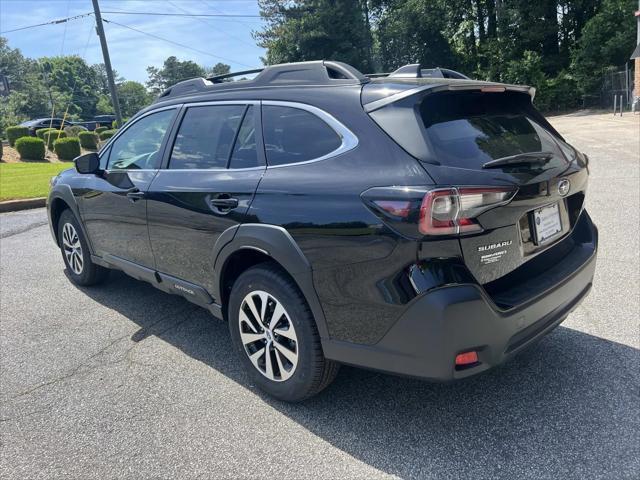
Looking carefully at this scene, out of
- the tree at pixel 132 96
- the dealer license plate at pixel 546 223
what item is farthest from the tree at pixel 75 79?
the dealer license plate at pixel 546 223

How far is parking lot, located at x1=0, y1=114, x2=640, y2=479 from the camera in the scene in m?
2.52

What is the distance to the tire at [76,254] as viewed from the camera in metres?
4.97

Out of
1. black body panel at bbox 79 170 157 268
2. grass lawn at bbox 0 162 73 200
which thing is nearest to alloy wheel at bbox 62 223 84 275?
black body panel at bbox 79 170 157 268

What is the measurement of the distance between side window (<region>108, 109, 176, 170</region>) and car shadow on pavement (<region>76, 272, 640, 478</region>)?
1.55 metres

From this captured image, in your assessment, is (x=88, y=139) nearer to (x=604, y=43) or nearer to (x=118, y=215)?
(x=118, y=215)

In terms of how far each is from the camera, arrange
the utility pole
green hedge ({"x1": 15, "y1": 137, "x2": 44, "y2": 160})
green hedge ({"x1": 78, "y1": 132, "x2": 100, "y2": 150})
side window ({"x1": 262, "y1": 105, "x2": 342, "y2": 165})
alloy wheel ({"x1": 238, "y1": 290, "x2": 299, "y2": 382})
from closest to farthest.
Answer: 1. side window ({"x1": 262, "y1": 105, "x2": 342, "y2": 165})
2. alloy wheel ({"x1": 238, "y1": 290, "x2": 299, "y2": 382})
3. the utility pole
4. green hedge ({"x1": 15, "y1": 137, "x2": 44, "y2": 160})
5. green hedge ({"x1": 78, "y1": 132, "x2": 100, "y2": 150})

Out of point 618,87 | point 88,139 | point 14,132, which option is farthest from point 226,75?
point 618,87

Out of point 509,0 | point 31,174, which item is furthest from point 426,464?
point 509,0

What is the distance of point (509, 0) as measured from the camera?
33844 millimetres

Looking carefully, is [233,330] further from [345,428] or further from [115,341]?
[115,341]

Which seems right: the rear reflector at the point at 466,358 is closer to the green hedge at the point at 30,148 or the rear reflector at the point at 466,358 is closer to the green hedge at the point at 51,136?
the green hedge at the point at 30,148

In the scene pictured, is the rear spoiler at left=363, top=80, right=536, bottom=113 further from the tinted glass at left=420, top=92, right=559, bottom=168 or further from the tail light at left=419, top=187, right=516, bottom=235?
the tail light at left=419, top=187, right=516, bottom=235

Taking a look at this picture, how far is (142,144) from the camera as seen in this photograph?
417cm

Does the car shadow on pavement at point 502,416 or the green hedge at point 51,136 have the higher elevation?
the green hedge at point 51,136
